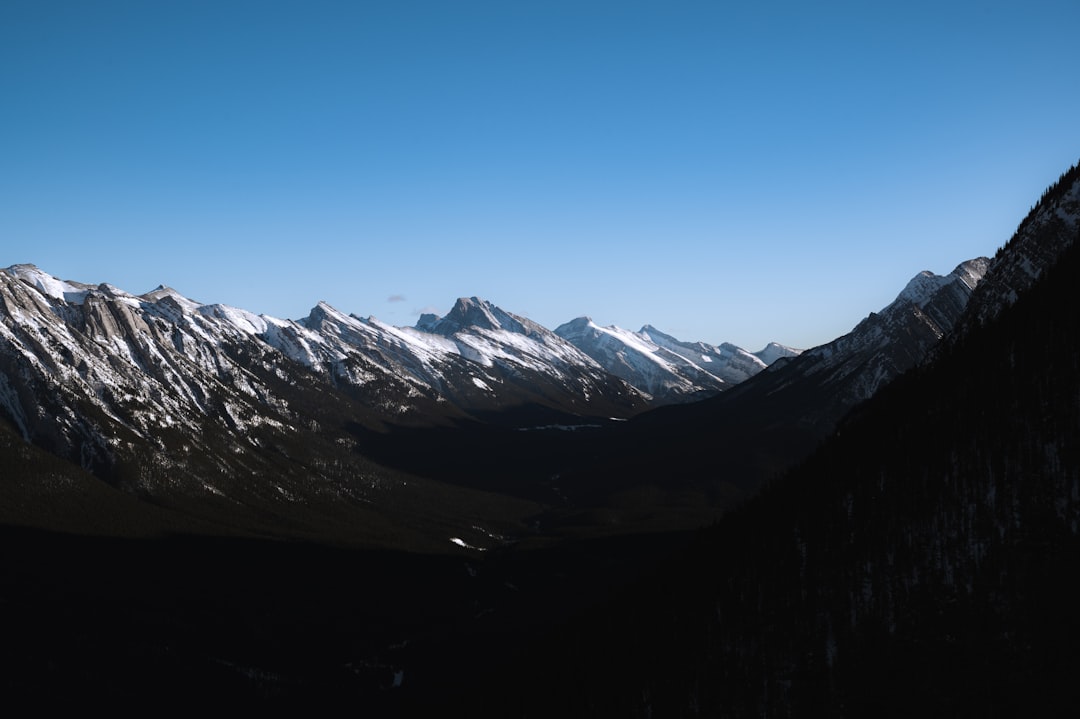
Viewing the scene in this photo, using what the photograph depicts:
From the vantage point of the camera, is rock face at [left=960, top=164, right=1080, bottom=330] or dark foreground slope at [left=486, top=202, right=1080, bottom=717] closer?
dark foreground slope at [left=486, top=202, right=1080, bottom=717]

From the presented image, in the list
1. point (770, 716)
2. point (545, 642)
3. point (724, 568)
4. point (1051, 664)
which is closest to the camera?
point (1051, 664)

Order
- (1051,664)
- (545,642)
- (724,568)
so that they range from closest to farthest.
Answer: (1051,664), (724,568), (545,642)

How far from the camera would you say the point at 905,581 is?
12700 cm

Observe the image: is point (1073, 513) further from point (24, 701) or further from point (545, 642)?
point (24, 701)

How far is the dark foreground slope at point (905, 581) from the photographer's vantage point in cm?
11394

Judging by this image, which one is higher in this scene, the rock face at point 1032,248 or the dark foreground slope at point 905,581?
the rock face at point 1032,248

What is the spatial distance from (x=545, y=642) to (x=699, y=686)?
44622 millimetres

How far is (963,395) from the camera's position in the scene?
13938cm

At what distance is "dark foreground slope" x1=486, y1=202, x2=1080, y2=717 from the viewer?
11394 centimetres

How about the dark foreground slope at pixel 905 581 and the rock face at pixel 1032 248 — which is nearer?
the dark foreground slope at pixel 905 581

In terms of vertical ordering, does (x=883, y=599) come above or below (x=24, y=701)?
above

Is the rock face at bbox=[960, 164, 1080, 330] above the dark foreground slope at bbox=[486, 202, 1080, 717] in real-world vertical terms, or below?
A: above

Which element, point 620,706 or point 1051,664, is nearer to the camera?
point 1051,664

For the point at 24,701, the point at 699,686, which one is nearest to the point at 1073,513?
the point at 699,686
